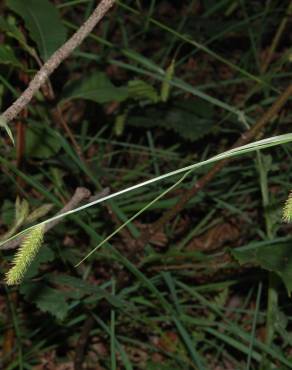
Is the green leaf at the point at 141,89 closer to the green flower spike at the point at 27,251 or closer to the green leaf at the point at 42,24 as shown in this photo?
the green leaf at the point at 42,24

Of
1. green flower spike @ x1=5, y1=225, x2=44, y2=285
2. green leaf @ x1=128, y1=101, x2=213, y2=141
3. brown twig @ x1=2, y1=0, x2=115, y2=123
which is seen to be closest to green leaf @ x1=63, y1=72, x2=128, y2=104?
green leaf @ x1=128, y1=101, x2=213, y2=141

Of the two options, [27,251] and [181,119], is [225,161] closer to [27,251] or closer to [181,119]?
[27,251]

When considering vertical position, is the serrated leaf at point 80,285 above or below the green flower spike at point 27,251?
below

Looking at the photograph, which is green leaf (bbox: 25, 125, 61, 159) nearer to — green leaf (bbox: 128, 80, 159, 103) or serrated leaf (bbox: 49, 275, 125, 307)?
green leaf (bbox: 128, 80, 159, 103)

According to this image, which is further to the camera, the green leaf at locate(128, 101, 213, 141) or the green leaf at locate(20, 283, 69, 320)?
the green leaf at locate(128, 101, 213, 141)

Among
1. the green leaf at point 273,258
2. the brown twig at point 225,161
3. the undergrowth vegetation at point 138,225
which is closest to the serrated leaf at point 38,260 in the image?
the undergrowth vegetation at point 138,225

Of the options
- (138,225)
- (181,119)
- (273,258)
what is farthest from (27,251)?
(181,119)

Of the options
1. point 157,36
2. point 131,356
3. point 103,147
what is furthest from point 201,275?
point 157,36
